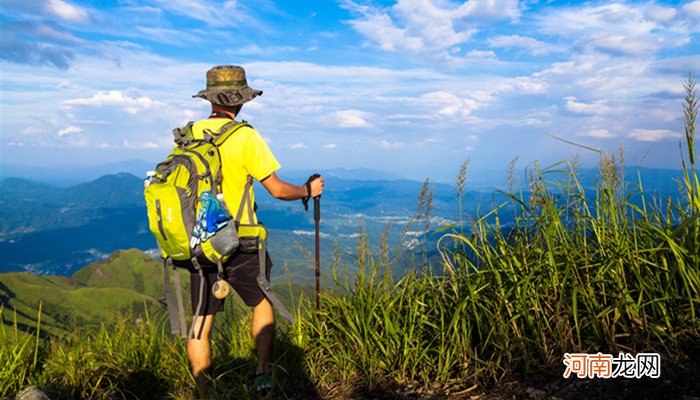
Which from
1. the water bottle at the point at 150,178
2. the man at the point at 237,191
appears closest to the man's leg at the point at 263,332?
the man at the point at 237,191

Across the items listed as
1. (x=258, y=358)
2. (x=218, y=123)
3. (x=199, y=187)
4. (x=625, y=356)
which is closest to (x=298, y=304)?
(x=258, y=358)

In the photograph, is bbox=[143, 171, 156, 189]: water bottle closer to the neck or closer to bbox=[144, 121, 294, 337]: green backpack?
bbox=[144, 121, 294, 337]: green backpack

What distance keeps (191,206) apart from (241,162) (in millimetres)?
563

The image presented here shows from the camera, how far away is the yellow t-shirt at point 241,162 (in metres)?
3.91

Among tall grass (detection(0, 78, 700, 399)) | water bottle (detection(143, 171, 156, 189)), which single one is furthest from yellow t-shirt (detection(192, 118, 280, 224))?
tall grass (detection(0, 78, 700, 399))

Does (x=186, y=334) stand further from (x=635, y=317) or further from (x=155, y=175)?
(x=635, y=317)

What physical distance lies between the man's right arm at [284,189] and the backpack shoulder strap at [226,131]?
1.56 feet

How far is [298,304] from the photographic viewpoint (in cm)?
453

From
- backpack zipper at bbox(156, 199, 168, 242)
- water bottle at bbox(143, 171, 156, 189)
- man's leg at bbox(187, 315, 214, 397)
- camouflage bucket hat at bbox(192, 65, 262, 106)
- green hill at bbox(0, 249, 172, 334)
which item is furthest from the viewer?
green hill at bbox(0, 249, 172, 334)

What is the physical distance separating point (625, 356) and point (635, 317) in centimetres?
29

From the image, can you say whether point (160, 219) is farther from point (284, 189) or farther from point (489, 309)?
point (489, 309)

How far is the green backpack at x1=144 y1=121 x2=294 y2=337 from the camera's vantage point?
3662mm

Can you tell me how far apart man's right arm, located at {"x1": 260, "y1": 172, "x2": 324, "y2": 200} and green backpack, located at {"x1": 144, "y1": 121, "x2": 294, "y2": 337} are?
7.4 inches

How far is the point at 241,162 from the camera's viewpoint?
12.9 feet
